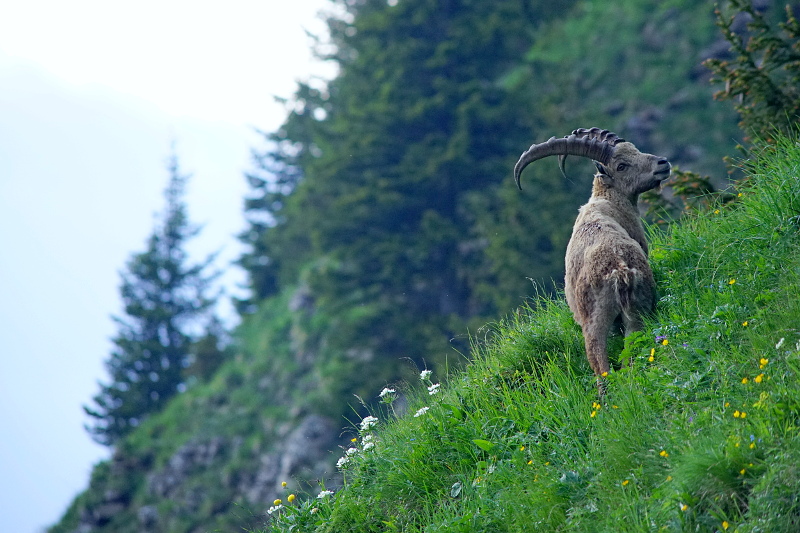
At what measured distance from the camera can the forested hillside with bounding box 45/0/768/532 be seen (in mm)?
28469

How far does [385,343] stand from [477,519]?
25.1 meters

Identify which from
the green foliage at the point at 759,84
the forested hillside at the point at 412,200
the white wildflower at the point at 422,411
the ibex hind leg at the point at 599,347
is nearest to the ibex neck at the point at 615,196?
the ibex hind leg at the point at 599,347

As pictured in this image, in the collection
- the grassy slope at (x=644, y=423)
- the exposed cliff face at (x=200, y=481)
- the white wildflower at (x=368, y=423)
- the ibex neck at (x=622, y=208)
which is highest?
the ibex neck at (x=622, y=208)

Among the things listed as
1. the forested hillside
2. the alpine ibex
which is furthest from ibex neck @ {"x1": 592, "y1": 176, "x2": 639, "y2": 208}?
the forested hillside

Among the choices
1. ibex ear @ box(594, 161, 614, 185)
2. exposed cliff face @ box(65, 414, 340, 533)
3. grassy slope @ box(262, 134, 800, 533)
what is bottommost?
exposed cliff face @ box(65, 414, 340, 533)

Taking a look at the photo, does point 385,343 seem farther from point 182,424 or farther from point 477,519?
point 477,519

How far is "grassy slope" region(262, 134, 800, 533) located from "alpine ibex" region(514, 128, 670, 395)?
251 mm

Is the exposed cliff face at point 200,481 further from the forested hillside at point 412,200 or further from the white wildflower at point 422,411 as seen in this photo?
the white wildflower at point 422,411

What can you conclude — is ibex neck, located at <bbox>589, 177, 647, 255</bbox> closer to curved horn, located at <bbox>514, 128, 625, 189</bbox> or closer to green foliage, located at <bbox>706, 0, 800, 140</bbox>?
curved horn, located at <bbox>514, 128, 625, 189</bbox>

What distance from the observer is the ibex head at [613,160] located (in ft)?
25.0

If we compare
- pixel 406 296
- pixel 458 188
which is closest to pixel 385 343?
pixel 406 296

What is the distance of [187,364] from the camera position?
1823 inches

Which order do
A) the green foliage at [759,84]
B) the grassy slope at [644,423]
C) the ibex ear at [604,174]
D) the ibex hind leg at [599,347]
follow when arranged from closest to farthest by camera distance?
the grassy slope at [644,423]
the ibex hind leg at [599,347]
the ibex ear at [604,174]
the green foliage at [759,84]

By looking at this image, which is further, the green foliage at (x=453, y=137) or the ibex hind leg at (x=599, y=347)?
the green foliage at (x=453, y=137)
